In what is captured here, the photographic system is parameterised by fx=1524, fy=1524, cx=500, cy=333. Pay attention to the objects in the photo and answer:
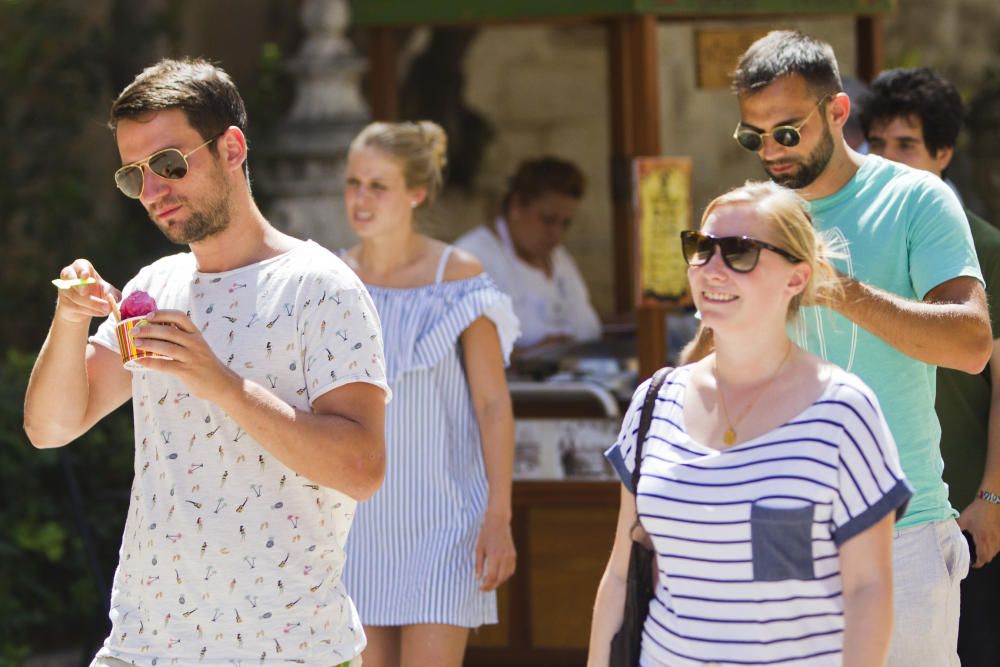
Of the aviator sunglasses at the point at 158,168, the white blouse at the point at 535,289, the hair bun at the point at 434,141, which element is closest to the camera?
the aviator sunglasses at the point at 158,168

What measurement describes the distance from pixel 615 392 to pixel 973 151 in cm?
418

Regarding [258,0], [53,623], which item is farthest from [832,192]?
[258,0]

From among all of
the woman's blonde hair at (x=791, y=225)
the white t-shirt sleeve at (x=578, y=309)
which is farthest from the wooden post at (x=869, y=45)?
the woman's blonde hair at (x=791, y=225)

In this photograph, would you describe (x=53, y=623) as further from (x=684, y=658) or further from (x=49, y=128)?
(x=684, y=658)

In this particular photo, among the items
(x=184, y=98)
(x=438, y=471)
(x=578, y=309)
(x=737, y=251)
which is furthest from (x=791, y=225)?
(x=578, y=309)

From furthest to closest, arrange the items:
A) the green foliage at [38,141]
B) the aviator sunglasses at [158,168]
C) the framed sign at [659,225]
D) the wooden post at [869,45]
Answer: the green foliage at [38,141] → the wooden post at [869,45] → the framed sign at [659,225] → the aviator sunglasses at [158,168]

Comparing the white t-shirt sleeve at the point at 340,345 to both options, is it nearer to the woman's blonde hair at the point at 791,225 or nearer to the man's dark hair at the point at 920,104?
the woman's blonde hair at the point at 791,225

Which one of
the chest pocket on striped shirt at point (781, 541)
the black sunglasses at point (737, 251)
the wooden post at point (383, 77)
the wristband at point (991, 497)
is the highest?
the wooden post at point (383, 77)

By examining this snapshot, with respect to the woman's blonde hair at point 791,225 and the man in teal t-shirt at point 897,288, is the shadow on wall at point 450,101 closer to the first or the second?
the man in teal t-shirt at point 897,288

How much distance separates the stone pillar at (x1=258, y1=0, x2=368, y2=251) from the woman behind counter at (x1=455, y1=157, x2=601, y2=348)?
98 cm

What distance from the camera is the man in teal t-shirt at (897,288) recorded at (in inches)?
115

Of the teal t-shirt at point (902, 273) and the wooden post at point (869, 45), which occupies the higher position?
Result: the wooden post at point (869, 45)

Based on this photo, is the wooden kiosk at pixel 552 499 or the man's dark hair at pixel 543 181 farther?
the man's dark hair at pixel 543 181

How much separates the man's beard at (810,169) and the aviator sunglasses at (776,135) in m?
0.05
